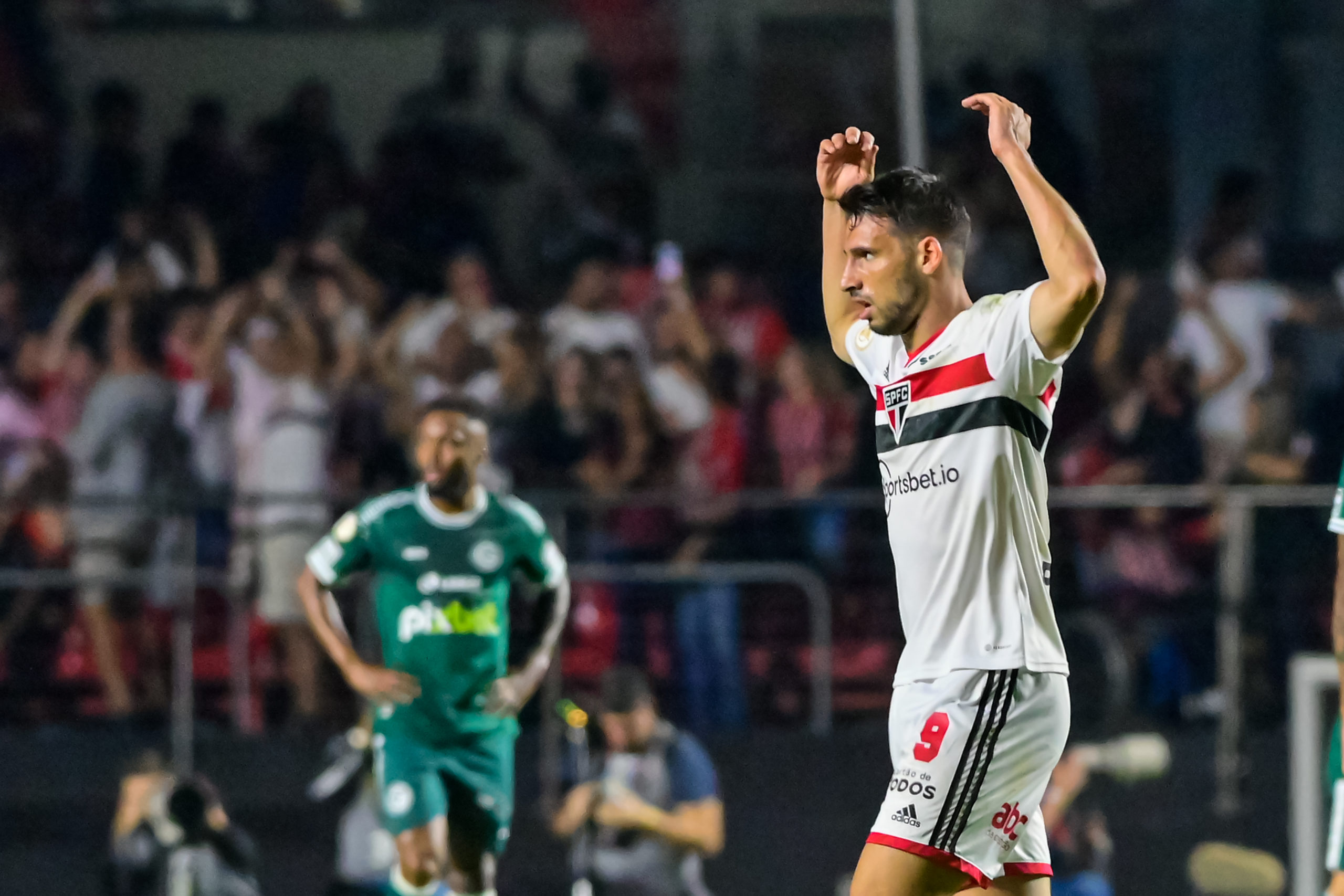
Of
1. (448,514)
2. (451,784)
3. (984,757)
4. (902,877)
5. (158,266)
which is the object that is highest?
(158,266)

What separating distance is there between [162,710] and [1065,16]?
679cm

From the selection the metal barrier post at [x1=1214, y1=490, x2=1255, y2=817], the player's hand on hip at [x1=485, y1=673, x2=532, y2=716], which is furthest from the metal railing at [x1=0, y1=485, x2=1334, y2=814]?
the player's hand on hip at [x1=485, y1=673, x2=532, y2=716]

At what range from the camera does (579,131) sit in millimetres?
10664

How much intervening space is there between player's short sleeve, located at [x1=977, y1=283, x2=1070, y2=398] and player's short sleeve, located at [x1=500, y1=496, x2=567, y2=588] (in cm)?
344

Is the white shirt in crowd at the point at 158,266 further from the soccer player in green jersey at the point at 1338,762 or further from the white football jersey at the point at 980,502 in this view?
the white football jersey at the point at 980,502

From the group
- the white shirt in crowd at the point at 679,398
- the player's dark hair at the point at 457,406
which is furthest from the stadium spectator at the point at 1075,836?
the player's dark hair at the point at 457,406

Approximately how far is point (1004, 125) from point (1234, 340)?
5915 millimetres

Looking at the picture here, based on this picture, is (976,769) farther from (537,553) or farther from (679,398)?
(679,398)

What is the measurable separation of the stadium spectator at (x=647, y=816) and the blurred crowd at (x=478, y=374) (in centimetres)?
62

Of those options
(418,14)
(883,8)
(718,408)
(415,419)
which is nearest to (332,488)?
(415,419)

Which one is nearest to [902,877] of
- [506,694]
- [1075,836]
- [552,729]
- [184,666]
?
[506,694]

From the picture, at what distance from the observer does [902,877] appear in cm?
347

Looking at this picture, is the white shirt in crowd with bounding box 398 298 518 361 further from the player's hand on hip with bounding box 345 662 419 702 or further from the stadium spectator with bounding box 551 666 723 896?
the player's hand on hip with bounding box 345 662 419 702

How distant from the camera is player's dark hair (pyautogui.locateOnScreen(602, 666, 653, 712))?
728 centimetres
